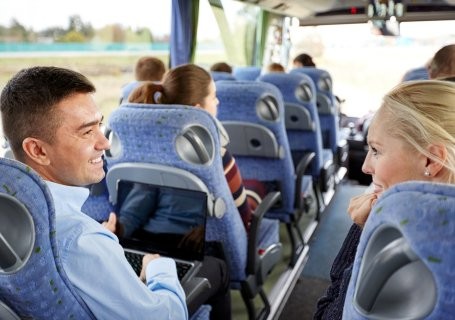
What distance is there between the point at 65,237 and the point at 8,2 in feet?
7.69

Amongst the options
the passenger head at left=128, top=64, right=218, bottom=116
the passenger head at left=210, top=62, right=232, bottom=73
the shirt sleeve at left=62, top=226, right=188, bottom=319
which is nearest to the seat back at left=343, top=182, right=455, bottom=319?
the shirt sleeve at left=62, top=226, right=188, bottom=319

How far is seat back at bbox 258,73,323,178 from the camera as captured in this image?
11.8 feet

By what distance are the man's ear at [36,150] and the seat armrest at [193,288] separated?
2.32ft

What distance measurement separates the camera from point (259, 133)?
9.32ft

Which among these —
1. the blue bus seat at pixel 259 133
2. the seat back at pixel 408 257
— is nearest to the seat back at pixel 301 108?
the blue bus seat at pixel 259 133

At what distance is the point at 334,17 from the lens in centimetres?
705

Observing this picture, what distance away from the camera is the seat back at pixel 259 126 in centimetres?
280

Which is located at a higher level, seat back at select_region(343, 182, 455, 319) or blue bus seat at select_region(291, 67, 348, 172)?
seat back at select_region(343, 182, 455, 319)

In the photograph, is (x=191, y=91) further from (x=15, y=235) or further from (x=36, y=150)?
(x=15, y=235)

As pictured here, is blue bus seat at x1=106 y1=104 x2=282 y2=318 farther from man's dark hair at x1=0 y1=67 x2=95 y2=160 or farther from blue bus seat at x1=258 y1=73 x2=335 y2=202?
blue bus seat at x1=258 y1=73 x2=335 y2=202

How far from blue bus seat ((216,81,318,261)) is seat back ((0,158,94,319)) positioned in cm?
200

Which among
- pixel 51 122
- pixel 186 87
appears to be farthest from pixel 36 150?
pixel 186 87

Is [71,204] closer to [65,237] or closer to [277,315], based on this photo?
[65,237]

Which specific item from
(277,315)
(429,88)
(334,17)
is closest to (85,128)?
(429,88)
